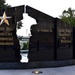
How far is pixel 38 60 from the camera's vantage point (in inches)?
431

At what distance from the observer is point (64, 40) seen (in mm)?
11703

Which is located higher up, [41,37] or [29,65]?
[41,37]

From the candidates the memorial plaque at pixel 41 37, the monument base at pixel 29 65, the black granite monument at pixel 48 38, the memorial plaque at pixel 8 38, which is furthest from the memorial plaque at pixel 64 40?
the memorial plaque at pixel 8 38

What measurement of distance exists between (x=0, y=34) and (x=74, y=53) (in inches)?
181

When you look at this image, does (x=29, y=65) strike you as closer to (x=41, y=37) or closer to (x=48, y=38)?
(x=41, y=37)

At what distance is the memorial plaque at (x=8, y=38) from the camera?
10.5 metres

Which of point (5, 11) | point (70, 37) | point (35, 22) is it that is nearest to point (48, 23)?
point (35, 22)

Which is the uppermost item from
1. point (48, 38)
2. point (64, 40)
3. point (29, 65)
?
point (48, 38)

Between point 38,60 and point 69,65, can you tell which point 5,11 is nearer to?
point 38,60

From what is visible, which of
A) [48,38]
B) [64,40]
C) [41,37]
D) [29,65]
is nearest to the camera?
[29,65]

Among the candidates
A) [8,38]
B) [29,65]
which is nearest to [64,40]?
[29,65]

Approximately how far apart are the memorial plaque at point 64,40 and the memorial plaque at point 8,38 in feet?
7.81

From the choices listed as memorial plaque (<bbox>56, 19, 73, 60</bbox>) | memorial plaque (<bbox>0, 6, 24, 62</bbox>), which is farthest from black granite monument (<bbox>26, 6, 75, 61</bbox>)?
memorial plaque (<bbox>0, 6, 24, 62</bbox>)

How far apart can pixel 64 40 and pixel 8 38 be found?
3183 mm
